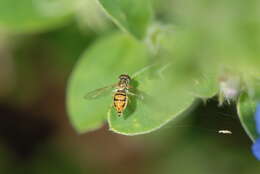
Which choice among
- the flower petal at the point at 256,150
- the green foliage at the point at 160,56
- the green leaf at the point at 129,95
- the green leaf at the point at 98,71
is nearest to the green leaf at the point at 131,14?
the green foliage at the point at 160,56

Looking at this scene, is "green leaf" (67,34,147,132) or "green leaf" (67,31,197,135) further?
"green leaf" (67,34,147,132)

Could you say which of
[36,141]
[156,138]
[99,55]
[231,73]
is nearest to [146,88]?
[231,73]

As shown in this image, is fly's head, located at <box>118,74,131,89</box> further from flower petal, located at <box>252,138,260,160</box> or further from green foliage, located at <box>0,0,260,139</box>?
flower petal, located at <box>252,138,260,160</box>

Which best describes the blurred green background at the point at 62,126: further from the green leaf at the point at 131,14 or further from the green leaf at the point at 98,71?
the green leaf at the point at 131,14

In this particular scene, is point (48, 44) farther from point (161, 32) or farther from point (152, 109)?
point (152, 109)

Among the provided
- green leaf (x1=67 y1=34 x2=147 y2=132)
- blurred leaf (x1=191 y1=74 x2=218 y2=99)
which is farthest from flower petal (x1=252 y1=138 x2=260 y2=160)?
green leaf (x1=67 y1=34 x2=147 y2=132)

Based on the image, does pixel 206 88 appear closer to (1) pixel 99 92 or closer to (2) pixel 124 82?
(2) pixel 124 82
